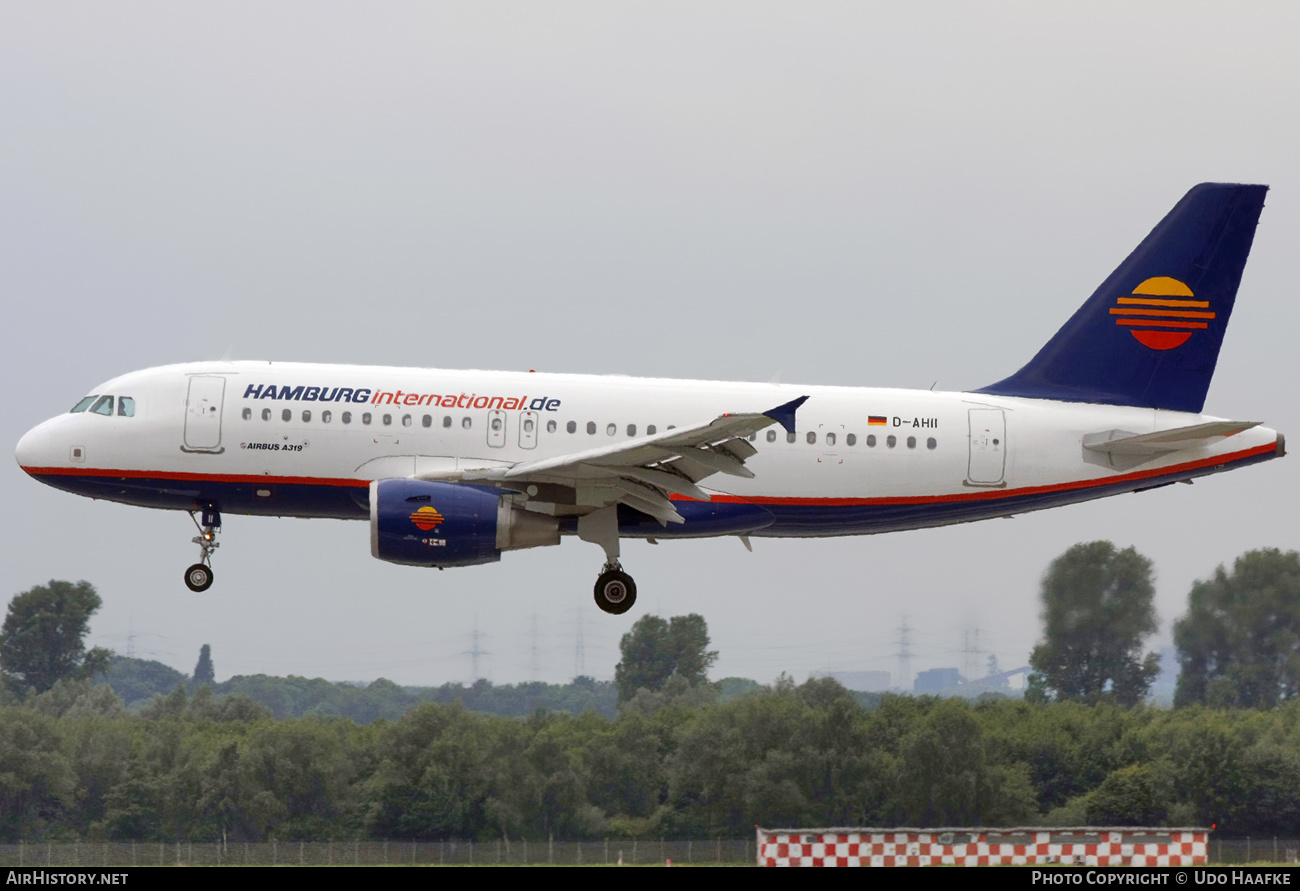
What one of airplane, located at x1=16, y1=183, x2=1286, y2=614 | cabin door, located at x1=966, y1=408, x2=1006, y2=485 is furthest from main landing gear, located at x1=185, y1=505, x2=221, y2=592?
cabin door, located at x1=966, y1=408, x2=1006, y2=485

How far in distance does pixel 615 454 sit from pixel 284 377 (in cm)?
712

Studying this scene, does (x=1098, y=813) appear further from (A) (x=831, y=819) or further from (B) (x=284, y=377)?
(B) (x=284, y=377)

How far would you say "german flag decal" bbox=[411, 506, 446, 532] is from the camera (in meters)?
29.1

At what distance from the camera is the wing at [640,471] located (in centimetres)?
2737

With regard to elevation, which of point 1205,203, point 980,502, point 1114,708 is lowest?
point 1114,708

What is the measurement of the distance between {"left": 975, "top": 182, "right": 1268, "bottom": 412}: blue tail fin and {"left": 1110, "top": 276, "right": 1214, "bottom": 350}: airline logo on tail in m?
0.02

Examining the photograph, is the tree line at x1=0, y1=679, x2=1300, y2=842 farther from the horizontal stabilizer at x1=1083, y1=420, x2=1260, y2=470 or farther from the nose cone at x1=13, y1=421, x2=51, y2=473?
the nose cone at x1=13, y1=421, x2=51, y2=473

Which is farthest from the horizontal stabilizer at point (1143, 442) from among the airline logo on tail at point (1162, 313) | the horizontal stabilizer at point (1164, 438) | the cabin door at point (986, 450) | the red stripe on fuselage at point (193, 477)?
the red stripe on fuselage at point (193, 477)

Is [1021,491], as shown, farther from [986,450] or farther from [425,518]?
[425,518]

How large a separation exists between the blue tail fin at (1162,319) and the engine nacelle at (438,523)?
11029 millimetres

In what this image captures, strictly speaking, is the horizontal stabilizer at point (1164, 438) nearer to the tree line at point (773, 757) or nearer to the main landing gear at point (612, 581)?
the main landing gear at point (612, 581)

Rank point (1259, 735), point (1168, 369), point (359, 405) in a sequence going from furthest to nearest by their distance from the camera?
point (1259, 735)
point (1168, 369)
point (359, 405)

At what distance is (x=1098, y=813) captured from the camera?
48.1 meters

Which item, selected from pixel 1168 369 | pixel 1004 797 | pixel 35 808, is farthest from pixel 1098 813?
pixel 35 808
